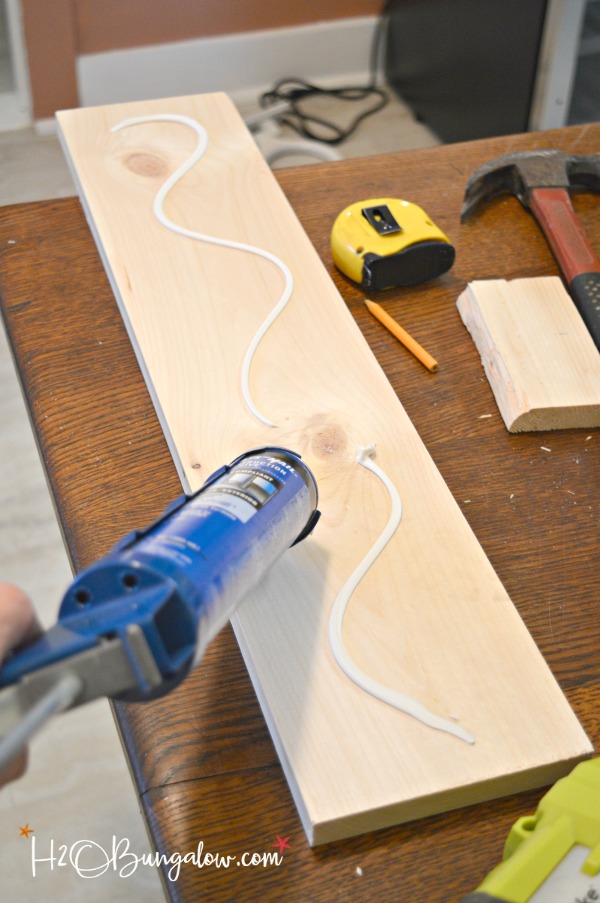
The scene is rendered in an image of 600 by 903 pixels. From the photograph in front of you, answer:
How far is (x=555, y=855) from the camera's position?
0.51 metres

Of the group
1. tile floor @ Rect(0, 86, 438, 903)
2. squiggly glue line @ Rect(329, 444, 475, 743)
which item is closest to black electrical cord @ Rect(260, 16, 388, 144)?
tile floor @ Rect(0, 86, 438, 903)

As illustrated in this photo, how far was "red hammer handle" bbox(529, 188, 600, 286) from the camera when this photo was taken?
930mm

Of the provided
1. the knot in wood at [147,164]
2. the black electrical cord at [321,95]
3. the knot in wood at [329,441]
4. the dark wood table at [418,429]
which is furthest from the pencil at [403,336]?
the black electrical cord at [321,95]

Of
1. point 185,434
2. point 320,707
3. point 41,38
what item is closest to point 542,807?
point 320,707

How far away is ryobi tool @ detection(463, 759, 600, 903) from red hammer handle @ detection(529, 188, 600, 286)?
1.79 feet

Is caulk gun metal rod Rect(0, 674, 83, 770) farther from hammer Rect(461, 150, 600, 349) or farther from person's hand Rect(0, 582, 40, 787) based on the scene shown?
hammer Rect(461, 150, 600, 349)

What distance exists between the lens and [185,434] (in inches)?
30.1

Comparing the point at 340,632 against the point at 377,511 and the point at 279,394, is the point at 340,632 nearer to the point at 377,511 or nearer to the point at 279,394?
the point at 377,511

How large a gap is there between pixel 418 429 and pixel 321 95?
1990mm

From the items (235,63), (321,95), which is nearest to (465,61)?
(321,95)

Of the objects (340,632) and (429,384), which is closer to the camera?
(340,632)

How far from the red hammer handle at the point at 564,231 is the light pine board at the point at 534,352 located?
3 cm

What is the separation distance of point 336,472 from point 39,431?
0.26 metres

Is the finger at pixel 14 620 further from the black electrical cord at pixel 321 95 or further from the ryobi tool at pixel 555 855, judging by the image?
the black electrical cord at pixel 321 95
